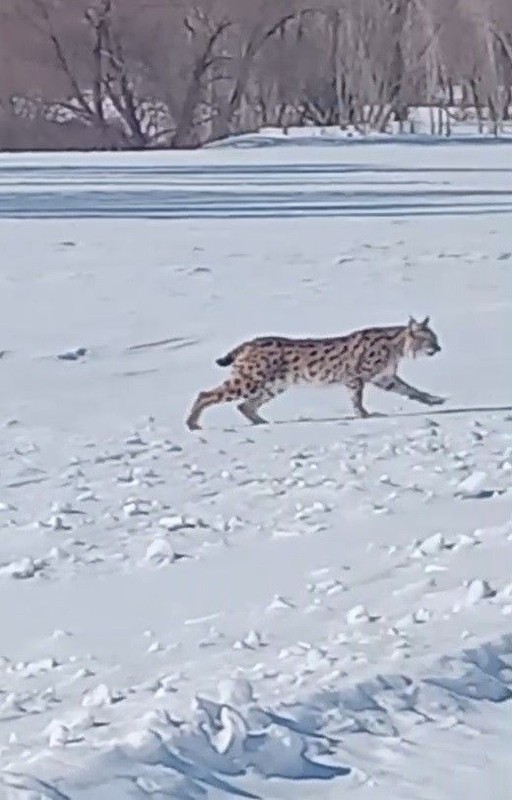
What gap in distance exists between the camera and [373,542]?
21.5 ft

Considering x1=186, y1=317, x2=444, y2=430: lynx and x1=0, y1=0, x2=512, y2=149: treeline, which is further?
x1=0, y1=0, x2=512, y2=149: treeline

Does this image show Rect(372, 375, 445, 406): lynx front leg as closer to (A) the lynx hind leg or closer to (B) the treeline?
(A) the lynx hind leg

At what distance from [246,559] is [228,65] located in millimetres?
46271

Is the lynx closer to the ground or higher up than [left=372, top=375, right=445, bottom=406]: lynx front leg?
higher up

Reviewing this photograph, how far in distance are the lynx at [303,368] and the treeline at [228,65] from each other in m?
39.2

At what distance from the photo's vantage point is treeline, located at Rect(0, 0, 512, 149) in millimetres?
48562

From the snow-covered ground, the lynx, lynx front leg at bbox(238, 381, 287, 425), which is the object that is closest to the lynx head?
the lynx

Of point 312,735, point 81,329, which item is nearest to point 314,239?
point 81,329

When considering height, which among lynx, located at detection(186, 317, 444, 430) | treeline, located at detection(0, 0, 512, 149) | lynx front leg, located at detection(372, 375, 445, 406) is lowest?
treeline, located at detection(0, 0, 512, 149)

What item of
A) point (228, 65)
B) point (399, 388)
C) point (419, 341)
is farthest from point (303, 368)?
point (228, 65)

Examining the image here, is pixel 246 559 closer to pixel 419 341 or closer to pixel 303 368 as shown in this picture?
pixel 303 368

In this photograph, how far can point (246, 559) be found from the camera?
642 cm

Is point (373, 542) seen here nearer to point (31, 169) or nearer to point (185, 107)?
point (31, 169)

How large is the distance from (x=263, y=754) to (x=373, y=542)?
221cm
